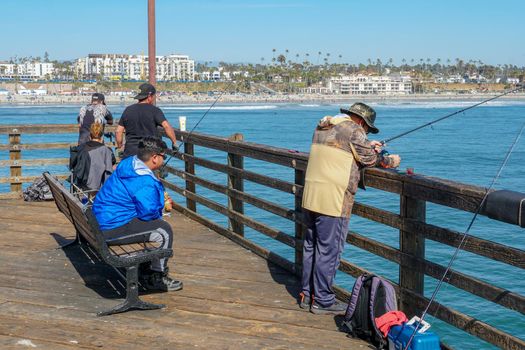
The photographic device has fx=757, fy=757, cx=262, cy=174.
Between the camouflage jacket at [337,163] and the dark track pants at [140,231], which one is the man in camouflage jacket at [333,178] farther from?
the dark track pants at [140,231]

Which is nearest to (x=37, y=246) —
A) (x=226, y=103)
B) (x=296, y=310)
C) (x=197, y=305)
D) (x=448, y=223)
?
(x=197, y=305)

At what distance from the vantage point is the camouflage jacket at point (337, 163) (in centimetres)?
493

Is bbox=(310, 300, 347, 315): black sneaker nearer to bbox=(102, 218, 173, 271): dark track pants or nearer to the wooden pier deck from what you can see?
the wooden pier deck

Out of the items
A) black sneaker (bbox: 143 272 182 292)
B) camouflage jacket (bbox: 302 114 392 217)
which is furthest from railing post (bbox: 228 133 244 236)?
camouflage jacket (bbox: 302 114 392 217)

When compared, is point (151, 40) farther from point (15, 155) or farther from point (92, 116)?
point (15, 155)

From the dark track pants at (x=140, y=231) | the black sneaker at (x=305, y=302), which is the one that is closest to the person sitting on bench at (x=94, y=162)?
the dark track pants at (x=140, y=231)

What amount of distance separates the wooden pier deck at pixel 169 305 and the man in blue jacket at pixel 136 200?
0.53m

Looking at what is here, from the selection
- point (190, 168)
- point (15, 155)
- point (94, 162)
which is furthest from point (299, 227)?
point (15, 155)

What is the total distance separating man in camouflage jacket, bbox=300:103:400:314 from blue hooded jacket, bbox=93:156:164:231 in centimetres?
110

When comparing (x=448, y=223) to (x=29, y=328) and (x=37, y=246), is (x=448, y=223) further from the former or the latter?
(x=29, y=328)

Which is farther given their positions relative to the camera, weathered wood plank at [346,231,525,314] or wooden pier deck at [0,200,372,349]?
wooden pier deck at [0,200,372,349]

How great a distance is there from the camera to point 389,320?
4480 millimetres

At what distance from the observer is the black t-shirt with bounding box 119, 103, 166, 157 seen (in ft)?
25.5

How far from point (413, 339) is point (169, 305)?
2.03m
